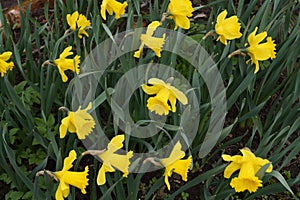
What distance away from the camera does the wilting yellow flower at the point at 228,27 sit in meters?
1.99

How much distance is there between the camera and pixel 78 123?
65.4 inches

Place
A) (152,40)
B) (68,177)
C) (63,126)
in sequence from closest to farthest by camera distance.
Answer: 1. (68,177)
2. (63,126)
3. (152,40)

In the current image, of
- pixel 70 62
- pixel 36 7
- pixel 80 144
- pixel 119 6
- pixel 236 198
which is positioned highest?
pixel 119 6

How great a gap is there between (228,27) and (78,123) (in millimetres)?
769

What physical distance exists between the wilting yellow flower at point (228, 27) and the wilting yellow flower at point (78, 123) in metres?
0.69

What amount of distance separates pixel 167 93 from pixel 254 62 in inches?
19.7

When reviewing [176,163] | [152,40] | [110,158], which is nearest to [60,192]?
[110,158]

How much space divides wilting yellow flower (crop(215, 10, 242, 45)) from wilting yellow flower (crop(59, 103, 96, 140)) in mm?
690

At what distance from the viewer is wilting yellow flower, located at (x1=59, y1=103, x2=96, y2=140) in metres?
1.66

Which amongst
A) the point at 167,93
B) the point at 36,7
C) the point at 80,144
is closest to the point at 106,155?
the point at 167,93

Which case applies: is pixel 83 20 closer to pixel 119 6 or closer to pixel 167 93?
pixel 119 6

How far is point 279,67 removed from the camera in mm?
2303

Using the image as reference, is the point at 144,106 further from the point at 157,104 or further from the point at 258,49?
the point at 258,49

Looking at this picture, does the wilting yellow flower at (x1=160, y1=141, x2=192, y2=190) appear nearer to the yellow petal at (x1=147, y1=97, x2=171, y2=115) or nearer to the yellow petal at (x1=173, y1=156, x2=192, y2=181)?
the yellow petal at (x1=173, y1=156, x2=192, y2=181)
